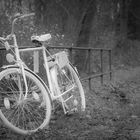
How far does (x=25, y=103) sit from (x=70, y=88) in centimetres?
107

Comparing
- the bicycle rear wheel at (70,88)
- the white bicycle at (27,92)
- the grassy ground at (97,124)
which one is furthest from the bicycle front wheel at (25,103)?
the bicycle rear wheel at (70,88)

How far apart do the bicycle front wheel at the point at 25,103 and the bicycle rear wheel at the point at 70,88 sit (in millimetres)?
616

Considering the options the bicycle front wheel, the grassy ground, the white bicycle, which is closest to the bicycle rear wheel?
the white bicycle

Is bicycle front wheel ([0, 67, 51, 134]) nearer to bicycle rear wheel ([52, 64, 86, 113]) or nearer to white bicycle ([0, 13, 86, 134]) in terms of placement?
white bicycle ([0, 13, 86, 134])

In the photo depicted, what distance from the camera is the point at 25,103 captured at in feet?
13.5

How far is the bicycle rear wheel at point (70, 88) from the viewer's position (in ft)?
16.6

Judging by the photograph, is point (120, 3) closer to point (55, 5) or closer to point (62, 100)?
point (55, 5)

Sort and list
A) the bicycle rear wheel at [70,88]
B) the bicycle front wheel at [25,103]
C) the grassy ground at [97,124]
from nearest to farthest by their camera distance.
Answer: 1. the grassy ground at [97,124]
2. the bicycle front wheel at [25,103]
3. the bicycle rear wheel at [70,88]

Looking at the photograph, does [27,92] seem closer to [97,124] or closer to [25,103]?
[25,103]

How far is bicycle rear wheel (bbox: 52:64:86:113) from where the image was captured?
16.6 feet

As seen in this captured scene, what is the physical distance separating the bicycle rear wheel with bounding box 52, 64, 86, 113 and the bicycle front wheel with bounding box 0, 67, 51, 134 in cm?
62

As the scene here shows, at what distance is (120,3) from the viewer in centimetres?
1862

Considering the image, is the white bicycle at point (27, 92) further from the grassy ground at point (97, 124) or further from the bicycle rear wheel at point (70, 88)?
the grassy ground at point (97, 124)

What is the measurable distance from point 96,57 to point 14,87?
10.6 meters
